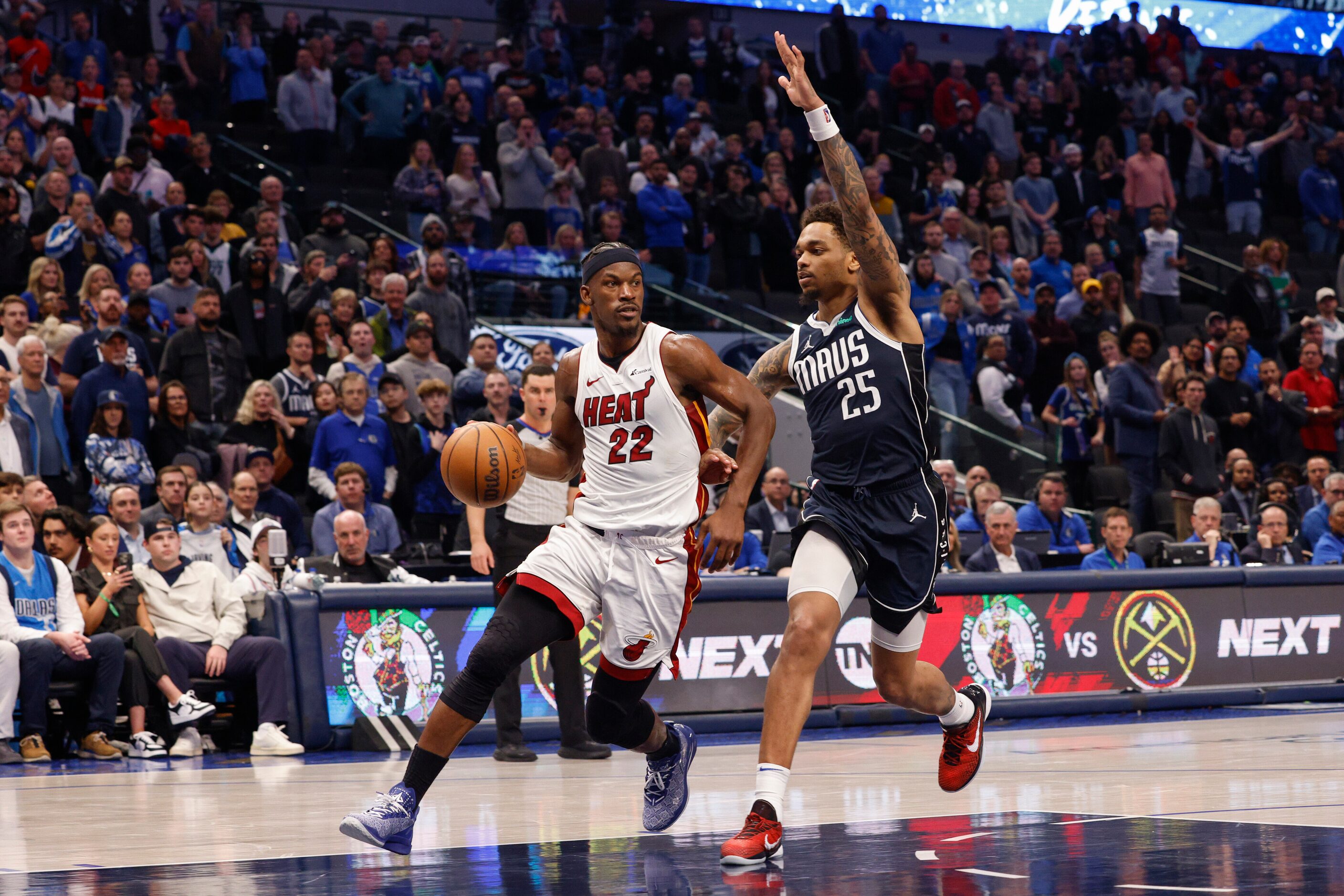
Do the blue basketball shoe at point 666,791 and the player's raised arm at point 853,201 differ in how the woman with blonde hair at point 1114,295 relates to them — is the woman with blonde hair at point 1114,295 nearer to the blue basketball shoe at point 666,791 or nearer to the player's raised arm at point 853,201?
the player's raised arm at point 853,201

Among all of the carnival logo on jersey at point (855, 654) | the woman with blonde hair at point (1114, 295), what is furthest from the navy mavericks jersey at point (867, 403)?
the woman with blonde hair at point (1114, 295)

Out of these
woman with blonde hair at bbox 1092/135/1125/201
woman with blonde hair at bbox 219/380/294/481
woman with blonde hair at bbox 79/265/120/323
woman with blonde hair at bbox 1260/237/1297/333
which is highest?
woman with blonde hair at bbox 1092/135/1125/201

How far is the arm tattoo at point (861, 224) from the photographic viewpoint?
5.61m

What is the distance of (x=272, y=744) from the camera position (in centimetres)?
961

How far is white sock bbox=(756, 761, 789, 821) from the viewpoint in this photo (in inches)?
200

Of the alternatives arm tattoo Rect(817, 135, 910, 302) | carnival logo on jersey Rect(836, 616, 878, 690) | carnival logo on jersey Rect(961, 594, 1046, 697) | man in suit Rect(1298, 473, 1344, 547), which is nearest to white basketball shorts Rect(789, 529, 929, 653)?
arm tattoo Rect(817, 135, 910, 302)

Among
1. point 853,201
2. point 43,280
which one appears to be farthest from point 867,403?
point 43,280

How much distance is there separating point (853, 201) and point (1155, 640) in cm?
725

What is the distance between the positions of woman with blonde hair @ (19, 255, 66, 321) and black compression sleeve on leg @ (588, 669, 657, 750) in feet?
28.8

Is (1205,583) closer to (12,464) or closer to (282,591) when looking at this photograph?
(282,591)

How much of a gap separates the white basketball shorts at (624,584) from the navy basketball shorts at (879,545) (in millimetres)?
466

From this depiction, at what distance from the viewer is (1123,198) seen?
2167cm

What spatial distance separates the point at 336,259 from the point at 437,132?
3.72 metres

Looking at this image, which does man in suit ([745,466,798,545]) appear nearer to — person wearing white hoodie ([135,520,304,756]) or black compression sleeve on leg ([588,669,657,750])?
person wearing white hoodie ([135,520,304,756])
